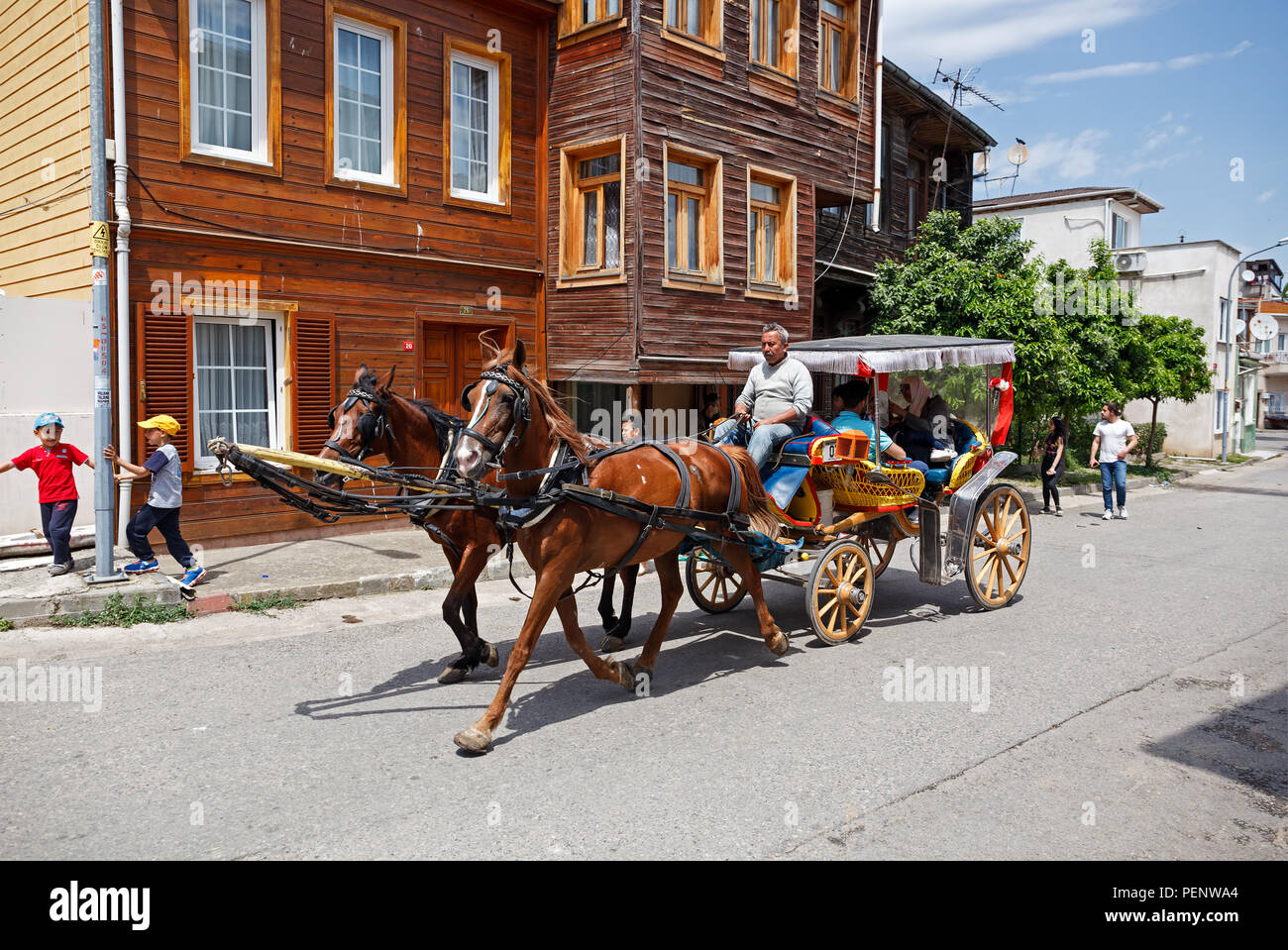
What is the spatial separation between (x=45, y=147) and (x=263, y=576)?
6551mm

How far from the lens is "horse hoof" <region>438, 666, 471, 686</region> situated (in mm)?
6520

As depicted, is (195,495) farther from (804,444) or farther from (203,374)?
(804,444)

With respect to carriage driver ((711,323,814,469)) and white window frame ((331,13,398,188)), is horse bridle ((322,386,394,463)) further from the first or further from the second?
white window frame ((331,13,398,188))

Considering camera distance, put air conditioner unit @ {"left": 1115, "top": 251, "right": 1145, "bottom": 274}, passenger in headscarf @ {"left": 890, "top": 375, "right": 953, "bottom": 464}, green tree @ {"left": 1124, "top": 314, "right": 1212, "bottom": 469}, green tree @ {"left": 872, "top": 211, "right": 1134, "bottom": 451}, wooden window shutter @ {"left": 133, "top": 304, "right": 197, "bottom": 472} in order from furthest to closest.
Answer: air conditioner unit @ {"left": 1115, "top": 251, "right": 1145, "bottom": 274}, green tree @ {"left": 1124, "top": 314, "right": 1212, "bottom": 469}, green tree @ {"left": 872, "top": 211, "right": 1134, "bottom": 451}, wooden window shutter @ {"left": 133, "top": 304, "right": 197, "bottom": 472}, passenger in headscarf @ {"left": 890, "top": 375, "right": 953, "bottom": 464}

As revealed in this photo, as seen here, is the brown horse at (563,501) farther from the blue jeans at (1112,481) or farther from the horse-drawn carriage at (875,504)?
the blue jeans at (1112,481)

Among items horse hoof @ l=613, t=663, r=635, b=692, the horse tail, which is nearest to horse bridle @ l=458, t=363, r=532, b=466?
horse hoof @ l=613, t=663, r=635, b=692

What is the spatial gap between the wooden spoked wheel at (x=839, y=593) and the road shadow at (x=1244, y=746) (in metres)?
2.53

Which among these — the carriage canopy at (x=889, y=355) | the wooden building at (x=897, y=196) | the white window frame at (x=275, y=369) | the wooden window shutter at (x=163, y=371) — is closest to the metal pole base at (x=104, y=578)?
the wooden window shutter at (x=163, y=371)

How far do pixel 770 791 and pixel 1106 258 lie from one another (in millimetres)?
21687

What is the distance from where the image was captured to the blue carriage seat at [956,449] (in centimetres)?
881

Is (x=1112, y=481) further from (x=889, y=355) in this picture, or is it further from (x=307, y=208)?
(x=307, y=208)

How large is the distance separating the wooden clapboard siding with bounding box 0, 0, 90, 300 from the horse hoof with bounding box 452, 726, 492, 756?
8.88 meters

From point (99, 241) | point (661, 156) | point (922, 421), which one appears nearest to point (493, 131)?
point (661, 156)
